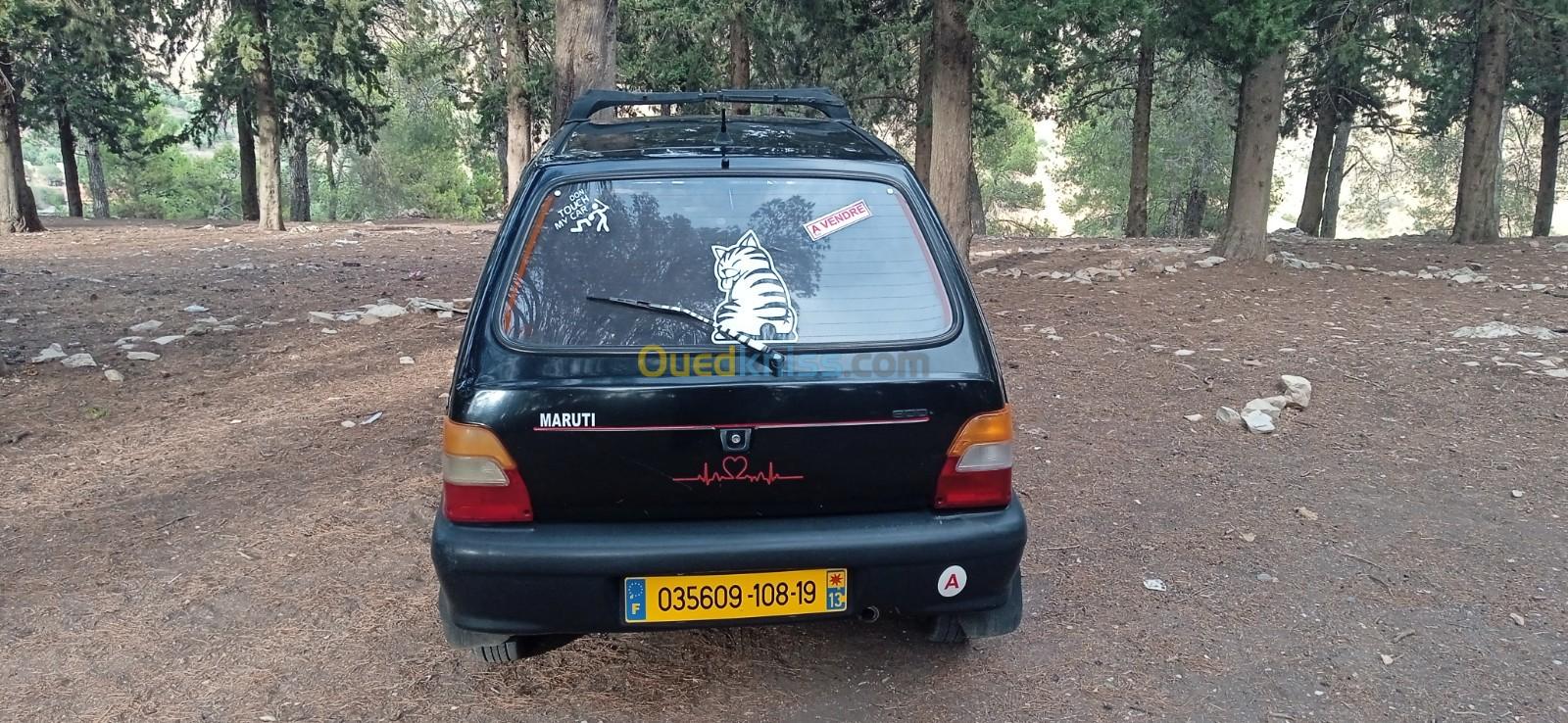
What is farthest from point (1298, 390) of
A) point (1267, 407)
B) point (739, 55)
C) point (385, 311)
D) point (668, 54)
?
point (668, 54)

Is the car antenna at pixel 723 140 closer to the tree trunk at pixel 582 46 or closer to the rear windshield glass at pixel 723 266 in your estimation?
the rear windshield glass at pixel 723 266

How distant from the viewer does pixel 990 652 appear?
3.42m

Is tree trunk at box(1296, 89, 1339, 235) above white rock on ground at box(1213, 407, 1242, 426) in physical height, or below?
above

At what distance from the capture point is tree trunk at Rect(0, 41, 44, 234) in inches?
628

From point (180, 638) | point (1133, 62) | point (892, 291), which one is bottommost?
point (180, 638)

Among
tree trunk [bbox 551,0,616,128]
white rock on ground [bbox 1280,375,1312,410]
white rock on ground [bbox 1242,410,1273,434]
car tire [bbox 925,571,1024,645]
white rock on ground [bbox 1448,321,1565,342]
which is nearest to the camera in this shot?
car tire [bbox 925,571,1024,645]

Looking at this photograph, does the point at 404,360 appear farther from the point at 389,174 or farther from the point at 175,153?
the point at 175,153

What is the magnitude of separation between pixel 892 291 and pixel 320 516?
3.08m

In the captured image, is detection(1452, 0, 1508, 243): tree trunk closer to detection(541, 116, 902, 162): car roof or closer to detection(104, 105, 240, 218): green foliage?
detection(541, 116, 902, 162): car roof

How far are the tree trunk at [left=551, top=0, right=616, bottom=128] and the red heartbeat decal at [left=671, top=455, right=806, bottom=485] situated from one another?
5.47m

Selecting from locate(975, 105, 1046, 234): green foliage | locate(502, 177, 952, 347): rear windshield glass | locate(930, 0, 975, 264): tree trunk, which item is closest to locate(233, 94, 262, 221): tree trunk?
locate(930, 0, 975, 264): tree trunk

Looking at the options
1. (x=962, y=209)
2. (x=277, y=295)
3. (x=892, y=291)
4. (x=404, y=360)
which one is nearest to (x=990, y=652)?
(x=892, y=291)

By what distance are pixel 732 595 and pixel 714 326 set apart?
2.40ft

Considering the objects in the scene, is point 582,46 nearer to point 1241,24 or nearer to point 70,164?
point 1241,24
